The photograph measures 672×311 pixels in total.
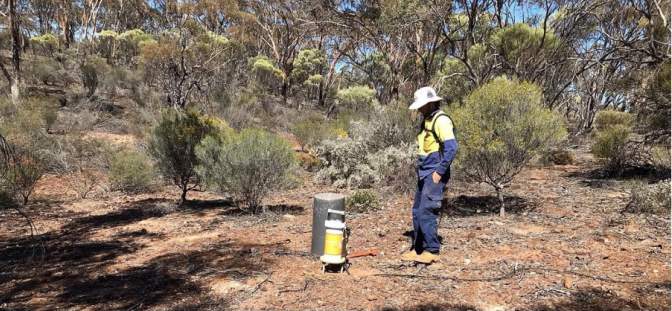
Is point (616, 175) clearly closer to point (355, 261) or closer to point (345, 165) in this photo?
point (345, 165)

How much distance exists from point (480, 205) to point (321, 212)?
3395 millimetres

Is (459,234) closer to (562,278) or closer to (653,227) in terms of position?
(562,278)

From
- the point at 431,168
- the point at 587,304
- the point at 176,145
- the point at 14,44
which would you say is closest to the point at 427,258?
the point at 431,168

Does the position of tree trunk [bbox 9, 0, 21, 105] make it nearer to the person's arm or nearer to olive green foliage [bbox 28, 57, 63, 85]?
olive green foliage [bbox 28, 57, 63, 85]

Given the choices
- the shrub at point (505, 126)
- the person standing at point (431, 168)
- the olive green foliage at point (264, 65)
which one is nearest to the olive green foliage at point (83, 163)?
the person standing at point (431, 168)

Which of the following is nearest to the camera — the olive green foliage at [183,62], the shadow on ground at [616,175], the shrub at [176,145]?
the shrub at [176,145]

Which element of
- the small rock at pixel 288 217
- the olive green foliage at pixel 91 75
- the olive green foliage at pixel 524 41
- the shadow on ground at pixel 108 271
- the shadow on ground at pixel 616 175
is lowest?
the shadow on ground at pixel 108 271

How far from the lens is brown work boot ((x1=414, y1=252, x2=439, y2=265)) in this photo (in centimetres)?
441

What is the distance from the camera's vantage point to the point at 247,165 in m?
6.85

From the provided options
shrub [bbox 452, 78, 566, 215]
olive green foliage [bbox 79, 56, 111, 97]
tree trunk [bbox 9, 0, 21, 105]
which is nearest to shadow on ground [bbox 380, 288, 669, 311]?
shrub [bbox 452, 78, 566, 215]

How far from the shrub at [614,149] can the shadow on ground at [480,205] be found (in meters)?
3.69

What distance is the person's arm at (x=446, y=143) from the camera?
4297mm

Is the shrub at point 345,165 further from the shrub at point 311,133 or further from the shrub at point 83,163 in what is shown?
the shrub at point 83,163

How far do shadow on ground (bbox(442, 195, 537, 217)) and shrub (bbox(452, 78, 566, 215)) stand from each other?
2.97 feet
